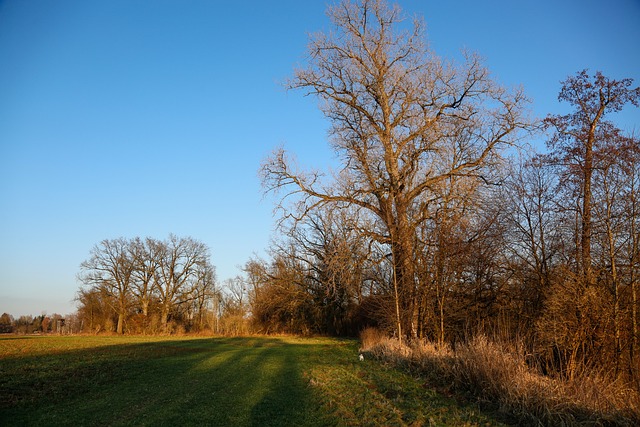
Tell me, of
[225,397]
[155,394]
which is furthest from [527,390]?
[155,394]

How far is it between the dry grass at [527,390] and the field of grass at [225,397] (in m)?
0.60

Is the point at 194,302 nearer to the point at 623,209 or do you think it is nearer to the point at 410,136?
the point at 410,136

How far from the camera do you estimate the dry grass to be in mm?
6430

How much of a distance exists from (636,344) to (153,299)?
50.8 metres

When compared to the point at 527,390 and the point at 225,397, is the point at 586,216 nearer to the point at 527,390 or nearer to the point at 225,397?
the point at 527,390

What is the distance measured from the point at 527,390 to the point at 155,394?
7718 mm

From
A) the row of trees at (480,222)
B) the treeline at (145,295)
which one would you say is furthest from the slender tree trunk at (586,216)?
the treeline at (145,295)

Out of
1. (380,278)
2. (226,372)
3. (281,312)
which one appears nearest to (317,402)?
(226,372)

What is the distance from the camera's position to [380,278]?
20.2 metres

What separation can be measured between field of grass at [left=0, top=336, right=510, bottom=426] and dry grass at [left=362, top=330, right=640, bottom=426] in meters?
0.60

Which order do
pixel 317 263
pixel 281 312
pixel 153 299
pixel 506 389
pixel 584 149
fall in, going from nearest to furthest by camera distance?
1. pixel 506 389
2. pixel 584 149
3. pixel 317 263
4. pixel 281 312
5. pixel 153 299

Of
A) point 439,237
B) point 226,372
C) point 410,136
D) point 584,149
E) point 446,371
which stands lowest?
point 226,372

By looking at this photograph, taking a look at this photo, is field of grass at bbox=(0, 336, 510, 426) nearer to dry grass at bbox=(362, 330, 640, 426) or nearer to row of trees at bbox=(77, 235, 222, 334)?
dry grass at bbox=(362, 330, 640, 426)

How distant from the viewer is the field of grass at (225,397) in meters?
7.29
